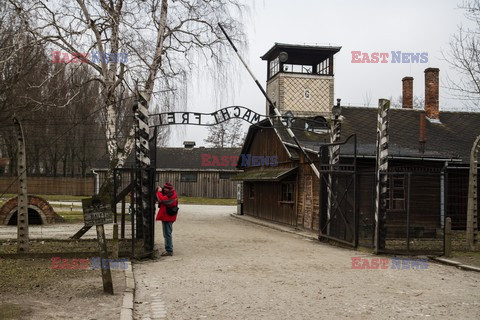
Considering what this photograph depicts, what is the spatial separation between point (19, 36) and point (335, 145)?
30.0ft

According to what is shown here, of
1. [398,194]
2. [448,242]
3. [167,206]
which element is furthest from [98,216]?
[398,194]

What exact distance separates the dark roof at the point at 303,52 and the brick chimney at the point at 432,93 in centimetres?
530

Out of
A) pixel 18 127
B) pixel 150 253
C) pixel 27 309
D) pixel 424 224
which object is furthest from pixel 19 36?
pixel 424 224

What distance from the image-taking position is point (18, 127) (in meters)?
11.0

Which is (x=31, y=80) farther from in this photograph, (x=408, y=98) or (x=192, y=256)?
(x=408, y=98)

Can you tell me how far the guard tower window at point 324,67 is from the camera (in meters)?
29.4

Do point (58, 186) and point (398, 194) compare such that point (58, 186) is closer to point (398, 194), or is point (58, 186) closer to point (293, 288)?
point (398, 194)

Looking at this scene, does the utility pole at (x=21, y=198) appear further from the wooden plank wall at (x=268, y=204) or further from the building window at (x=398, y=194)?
the building window at (x=398, y=194)

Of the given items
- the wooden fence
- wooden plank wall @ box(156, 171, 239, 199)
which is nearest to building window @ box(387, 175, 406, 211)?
the wooden fence

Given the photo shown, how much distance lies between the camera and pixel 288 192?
23172mm

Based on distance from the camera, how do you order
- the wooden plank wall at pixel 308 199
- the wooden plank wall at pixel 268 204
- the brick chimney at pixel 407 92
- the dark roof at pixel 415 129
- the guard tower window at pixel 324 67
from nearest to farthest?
the wooden plank wall at pixel 308 199, the dark roof at pixel 415 129, the wooden plank wall at pixel 268 204, the brick chimney at pixel 407 92, the guard tower window at pixel 324 67

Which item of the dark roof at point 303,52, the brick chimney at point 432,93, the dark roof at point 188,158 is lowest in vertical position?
the dark roof at point 188,158

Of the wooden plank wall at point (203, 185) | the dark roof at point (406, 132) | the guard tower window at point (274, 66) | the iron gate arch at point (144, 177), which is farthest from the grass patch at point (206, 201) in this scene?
the iron gate arch at point (144, 177)

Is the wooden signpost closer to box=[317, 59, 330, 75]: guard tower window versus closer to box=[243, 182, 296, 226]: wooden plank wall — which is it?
box=[243, 182, 296, 226]: wooden plank wall
